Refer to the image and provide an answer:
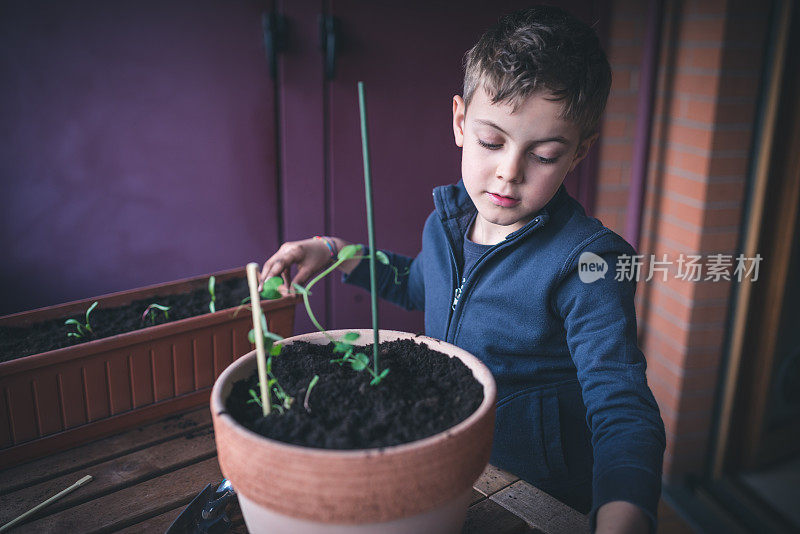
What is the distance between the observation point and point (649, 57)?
2096 millimetres

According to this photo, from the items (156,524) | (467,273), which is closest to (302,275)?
(467,273)

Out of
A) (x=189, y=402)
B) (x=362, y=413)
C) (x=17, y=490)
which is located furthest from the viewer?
(x=189, y=402)

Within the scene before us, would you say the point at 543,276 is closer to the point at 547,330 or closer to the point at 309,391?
the point at 547,330

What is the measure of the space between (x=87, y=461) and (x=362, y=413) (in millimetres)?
556

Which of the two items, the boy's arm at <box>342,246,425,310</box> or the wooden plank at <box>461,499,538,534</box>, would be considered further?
the boy's arm at <box>342,246,425,310</box>

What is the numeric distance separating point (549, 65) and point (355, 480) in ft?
2.30

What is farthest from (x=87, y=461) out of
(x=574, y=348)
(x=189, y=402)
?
(x=574, y=348)

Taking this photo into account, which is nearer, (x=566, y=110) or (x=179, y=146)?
(x=566, y=110)

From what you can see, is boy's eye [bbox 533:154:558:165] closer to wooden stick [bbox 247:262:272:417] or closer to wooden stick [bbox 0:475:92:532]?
wooden stick [bbox 247:262:272:417]

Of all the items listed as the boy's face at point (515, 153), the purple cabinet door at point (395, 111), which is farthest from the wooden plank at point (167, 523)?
the purple cabinet door at point (395, 111)

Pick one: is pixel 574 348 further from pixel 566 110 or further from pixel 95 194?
pixel 95 194

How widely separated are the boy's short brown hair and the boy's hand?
1.49 ft

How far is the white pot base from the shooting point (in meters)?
0.65

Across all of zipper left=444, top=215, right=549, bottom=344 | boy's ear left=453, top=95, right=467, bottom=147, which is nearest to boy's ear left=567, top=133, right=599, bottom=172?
zipper left=444, top=215, right=549, bottom=344
